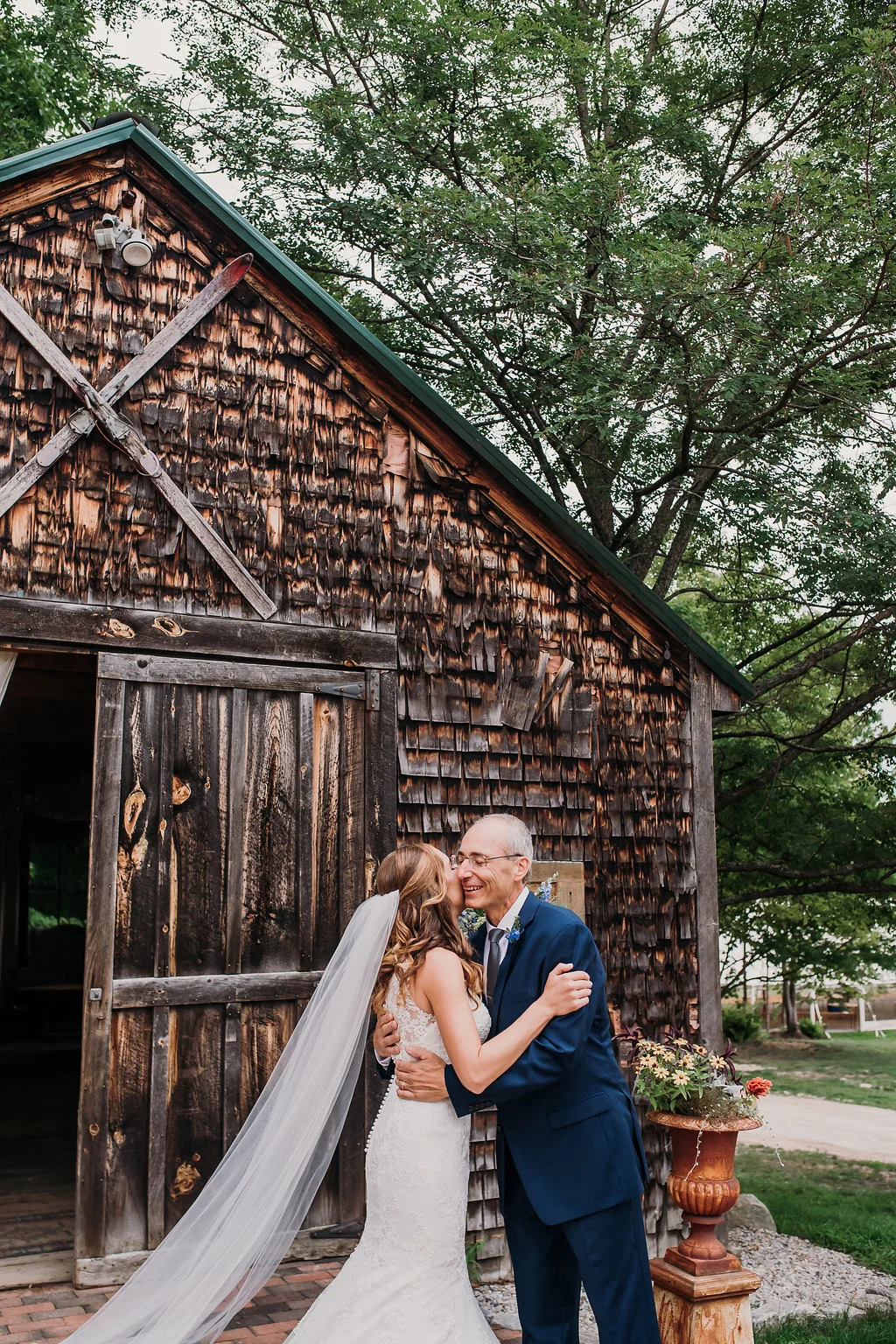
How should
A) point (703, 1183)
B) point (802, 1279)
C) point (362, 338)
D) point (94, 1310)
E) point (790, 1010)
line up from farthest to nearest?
point (790, 1010) → point (802, 1279) → point (362, 338) → point (94, 1310) → point (703, 1183)

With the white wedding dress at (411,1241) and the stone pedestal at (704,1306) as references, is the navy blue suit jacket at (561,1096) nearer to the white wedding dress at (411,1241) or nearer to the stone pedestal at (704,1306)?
the white wedding dress at (411,1241)

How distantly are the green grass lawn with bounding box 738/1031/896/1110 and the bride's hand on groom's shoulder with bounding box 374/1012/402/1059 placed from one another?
1201cm

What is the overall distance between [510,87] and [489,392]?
2.62 meters

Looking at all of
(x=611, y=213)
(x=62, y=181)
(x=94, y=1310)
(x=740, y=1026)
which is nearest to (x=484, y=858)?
(x=94, y=1310)

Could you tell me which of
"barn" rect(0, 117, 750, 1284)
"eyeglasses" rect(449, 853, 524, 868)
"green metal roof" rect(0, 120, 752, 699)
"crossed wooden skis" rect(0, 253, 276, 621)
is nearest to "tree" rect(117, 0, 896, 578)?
"green metal roof" rect(0, 120, 752, 699)

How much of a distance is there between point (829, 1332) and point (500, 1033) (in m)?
3.11

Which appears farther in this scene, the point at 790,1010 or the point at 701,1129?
the point at 790,1010

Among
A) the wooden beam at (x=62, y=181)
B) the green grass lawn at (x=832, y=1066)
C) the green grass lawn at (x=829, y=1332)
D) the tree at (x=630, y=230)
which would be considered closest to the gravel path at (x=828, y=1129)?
the green grass lawn at (x=832, y=1066)

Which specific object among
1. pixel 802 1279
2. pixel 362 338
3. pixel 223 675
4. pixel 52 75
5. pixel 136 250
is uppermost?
pixel 52 75

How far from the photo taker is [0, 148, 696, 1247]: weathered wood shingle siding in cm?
536

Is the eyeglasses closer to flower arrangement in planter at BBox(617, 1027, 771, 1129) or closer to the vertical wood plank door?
flower arrangement in planter at BBox(617, 1027, 771, 1129)

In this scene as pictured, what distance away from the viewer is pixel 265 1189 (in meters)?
4.14

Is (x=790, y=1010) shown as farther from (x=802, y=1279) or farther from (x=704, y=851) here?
(x=704, y=851)

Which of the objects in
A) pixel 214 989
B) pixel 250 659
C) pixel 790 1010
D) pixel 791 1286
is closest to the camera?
pixel 214 989
